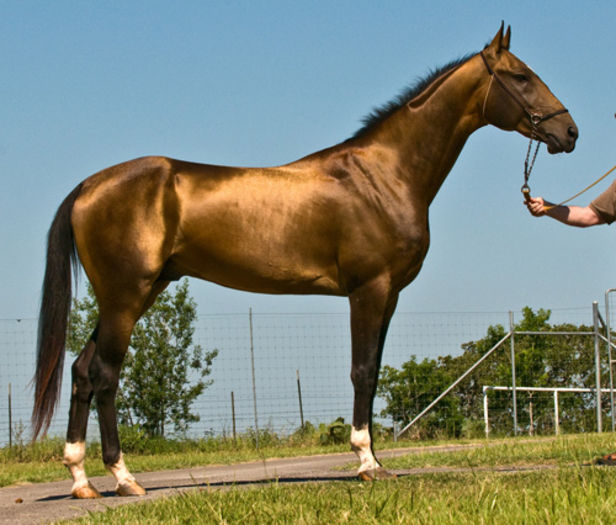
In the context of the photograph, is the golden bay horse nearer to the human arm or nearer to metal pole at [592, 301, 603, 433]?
the human arm

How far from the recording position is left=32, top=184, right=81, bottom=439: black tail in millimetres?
5785

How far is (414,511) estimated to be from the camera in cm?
362

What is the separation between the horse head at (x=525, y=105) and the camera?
6.07 meters

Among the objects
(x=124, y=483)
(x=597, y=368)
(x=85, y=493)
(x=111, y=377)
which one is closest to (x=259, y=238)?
(x=111, y=377)

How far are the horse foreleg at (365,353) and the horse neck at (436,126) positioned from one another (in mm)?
954

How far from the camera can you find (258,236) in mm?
5836

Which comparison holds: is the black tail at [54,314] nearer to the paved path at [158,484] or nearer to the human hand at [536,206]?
the paved path at [158,484]

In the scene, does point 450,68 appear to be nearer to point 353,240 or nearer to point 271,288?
point 353,240

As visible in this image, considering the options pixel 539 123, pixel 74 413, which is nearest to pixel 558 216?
pixel 539 123

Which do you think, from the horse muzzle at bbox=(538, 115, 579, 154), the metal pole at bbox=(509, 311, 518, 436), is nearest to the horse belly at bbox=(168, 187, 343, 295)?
the horse muzzle at bbox=(538, 115, 579, 154)

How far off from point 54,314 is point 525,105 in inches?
150

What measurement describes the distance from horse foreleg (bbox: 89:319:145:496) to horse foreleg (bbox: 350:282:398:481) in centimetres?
154

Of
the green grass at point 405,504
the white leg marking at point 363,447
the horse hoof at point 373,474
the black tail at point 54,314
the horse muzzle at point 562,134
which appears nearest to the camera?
the green grass at point 405,504

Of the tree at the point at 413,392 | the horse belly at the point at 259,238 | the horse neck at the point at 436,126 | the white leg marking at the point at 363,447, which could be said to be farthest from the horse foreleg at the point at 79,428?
the tree at the point at 413,392
